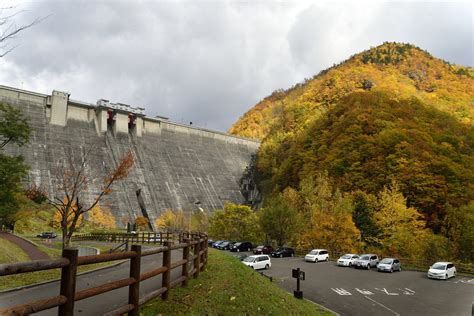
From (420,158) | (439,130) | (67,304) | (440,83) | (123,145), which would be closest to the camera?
(67,304)

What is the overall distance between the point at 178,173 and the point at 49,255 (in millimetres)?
58563

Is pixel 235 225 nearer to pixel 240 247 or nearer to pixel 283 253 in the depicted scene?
pixel 240 247

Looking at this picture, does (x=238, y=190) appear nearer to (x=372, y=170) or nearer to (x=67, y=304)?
(x=372, y=170)

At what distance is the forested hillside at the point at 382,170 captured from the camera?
4816cm

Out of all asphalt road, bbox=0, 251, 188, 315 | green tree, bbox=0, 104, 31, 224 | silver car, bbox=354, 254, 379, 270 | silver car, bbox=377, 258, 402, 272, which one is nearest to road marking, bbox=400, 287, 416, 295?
silver car, bbox=377, 258, 402, 272

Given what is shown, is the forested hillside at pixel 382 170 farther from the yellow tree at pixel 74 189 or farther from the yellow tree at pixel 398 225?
the yellow tree at pixel 74 189

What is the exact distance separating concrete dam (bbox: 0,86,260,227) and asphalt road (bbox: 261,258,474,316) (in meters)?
47.2

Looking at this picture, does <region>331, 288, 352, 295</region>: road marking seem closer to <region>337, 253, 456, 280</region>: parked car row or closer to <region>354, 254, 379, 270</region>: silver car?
<region>337, 253, 456, 280</region>: parked car row

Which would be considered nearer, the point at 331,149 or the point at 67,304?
the point at 67,304

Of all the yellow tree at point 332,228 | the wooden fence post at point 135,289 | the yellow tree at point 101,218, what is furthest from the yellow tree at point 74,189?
the yellow tree at point 332,228

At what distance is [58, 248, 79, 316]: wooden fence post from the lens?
174 inches

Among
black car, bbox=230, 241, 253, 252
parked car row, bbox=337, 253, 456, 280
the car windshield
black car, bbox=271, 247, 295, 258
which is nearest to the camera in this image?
parked car row, bbox=337, 253, 456, 280

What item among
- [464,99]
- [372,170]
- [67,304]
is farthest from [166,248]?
[464,99]

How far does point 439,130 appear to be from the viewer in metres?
68.8
